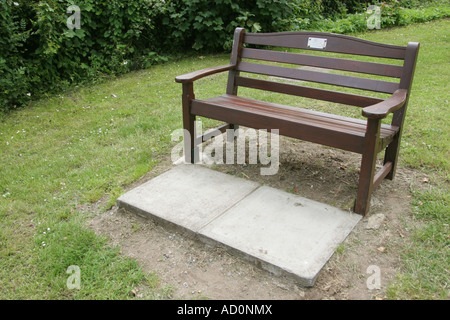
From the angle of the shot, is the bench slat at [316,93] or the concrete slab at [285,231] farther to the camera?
the bench slat at [316,93]

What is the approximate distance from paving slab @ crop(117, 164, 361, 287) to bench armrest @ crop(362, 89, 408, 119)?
2.45 feet

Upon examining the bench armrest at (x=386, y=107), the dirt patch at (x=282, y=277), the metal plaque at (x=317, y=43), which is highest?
the metal plaque at (x=317, y=43)

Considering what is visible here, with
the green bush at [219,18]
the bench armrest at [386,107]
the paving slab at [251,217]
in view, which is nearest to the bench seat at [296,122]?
the bench armrest at [386,107]

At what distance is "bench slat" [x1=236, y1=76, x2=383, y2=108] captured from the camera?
3117 millimetres

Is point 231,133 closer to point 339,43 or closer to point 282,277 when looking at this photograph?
point 339,43

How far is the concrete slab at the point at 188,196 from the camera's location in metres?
2.79

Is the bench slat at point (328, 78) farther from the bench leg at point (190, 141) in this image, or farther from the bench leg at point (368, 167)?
the bench leg at point (190, 141)

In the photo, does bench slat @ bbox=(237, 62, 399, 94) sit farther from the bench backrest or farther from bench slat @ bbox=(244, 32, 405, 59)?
bench slat @ bbox=(244, 32, 405, 59)

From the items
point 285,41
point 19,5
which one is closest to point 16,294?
point 285,41

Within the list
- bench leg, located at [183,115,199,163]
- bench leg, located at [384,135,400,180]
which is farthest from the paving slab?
bench leg, located at [384,135,400,180]

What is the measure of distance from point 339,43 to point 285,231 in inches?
61.1

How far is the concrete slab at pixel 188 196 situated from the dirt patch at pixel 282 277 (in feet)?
0.32

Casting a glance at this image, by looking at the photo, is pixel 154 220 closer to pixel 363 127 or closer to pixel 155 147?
pixel 155 147

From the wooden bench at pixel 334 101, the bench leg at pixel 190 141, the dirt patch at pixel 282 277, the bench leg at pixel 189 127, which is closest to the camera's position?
the dirt patch at pixel 282 277
